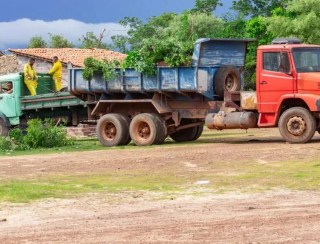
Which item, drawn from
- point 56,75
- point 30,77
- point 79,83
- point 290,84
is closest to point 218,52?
point 290,84

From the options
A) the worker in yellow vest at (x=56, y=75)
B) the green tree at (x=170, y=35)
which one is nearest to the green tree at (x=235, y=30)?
the green tree at (x=170, y=35)

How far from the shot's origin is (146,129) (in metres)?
26.1

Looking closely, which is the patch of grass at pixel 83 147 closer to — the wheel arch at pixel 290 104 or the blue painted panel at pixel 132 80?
the blue painted panel at pixel 132 80

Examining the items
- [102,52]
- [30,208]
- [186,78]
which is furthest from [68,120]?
[102,52]

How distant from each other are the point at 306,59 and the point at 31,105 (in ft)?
34.2

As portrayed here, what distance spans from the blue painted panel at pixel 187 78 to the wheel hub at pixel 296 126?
107 inches

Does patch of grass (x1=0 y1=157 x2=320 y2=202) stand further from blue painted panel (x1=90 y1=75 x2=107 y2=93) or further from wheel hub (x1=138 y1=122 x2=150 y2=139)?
blue painted panel (x1=90 y1=75 x2=107 y2=93)

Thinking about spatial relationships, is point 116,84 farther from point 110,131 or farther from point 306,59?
point 306,59

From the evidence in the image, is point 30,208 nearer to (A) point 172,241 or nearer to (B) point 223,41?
(A) point 172,241

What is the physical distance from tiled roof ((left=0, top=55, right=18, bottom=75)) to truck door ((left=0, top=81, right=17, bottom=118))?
24.4 m

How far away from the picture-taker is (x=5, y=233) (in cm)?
1077

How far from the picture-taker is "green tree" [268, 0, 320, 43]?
50.8 meters

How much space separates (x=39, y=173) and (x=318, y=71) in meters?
8.63

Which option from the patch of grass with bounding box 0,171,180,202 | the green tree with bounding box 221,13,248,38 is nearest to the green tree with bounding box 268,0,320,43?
the green tree with bounding box 221,13,248,38
